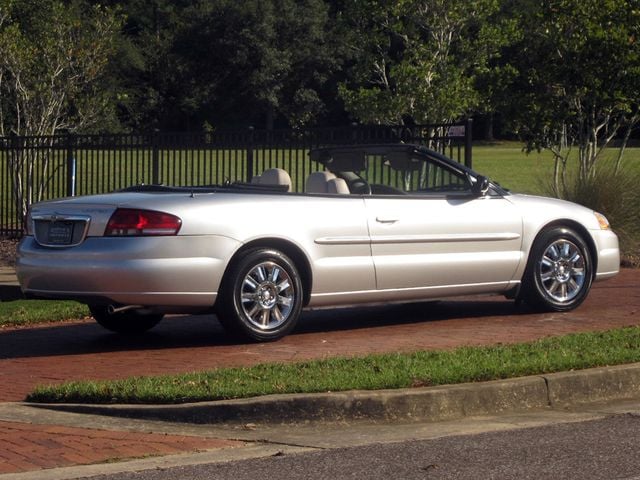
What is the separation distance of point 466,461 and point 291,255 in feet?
12.2

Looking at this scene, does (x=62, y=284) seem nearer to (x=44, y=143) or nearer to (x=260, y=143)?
(x=260, y=143)

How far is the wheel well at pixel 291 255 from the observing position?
9188 millimetres

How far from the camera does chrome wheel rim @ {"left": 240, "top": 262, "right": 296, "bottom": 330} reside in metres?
9.24

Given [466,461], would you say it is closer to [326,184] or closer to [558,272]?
[326,184]

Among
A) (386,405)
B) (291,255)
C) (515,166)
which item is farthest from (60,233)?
(515,166)

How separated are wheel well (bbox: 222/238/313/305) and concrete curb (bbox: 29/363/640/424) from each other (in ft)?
7.47

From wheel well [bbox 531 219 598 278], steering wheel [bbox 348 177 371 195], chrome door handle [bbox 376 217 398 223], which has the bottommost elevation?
wheel well [bbox 531 219 598 278]

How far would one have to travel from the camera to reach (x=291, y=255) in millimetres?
9531

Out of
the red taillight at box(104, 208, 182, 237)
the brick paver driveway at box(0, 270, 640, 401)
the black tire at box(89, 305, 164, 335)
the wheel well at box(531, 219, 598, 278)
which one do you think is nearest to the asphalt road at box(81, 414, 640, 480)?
the brick paver driveway at box(0, 270, 640, 401)

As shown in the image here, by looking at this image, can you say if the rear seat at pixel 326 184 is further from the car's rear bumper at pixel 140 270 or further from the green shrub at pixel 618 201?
the green shrub at pixel 618 201

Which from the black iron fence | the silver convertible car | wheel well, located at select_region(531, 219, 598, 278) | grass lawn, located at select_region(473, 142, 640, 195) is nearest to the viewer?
the silver convertible car

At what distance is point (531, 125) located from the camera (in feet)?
65.2

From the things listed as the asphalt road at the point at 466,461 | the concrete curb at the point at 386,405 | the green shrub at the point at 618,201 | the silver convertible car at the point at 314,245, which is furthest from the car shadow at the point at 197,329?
the green shrub at the point at 618,201

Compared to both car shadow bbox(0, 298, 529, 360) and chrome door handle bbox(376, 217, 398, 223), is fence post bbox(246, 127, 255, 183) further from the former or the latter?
chrome door handle bbox(376, 217, 398, 223)
